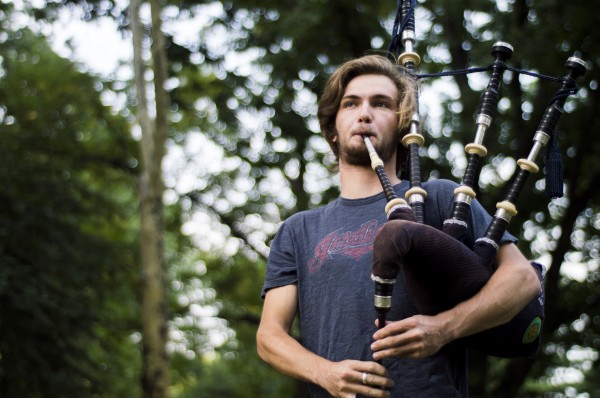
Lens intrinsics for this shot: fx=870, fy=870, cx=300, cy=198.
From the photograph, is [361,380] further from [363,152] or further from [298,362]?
[363,152]

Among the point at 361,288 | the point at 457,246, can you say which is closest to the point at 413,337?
the point at 457,246

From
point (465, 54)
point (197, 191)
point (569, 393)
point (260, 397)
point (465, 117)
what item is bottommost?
point (260, 397)

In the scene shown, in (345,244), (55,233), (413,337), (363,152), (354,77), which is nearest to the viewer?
(413,337)

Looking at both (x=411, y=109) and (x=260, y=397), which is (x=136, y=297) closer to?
(x=260, y=397)

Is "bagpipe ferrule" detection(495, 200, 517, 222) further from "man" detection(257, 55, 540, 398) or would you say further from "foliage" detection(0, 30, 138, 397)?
"foliage" detection(0, 30, 138, 397)

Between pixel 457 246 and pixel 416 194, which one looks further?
pixel 416 194

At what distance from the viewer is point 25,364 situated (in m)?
10.9

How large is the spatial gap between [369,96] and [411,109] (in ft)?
0.50

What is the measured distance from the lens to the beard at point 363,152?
8.77ft

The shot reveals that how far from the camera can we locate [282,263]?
108 inches

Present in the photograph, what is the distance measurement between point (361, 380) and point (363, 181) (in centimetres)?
73

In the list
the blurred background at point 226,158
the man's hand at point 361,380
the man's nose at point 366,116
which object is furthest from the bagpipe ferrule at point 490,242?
the blurred background at point 226,158

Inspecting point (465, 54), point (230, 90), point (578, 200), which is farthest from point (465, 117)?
point (230, 90)

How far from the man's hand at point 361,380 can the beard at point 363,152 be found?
2.30 ft
